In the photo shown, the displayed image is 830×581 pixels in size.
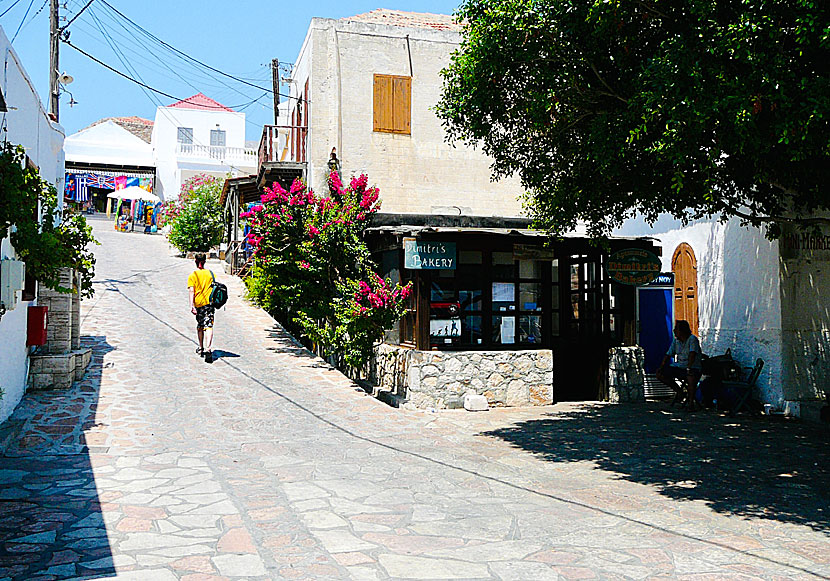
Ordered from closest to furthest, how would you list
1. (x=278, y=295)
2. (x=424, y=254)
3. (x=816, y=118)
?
(x=816, y=118), (x=424, y=254), (x=278, y=295)

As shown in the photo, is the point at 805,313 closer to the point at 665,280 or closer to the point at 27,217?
the point at 665,280

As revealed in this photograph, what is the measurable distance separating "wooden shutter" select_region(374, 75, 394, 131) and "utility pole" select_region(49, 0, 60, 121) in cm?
824

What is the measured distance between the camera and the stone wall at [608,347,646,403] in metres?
13.1

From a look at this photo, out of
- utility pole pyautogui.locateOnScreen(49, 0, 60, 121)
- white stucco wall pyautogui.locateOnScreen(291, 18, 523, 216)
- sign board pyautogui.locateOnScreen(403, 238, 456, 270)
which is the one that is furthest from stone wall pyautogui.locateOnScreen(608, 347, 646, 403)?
utility pole pyautogui.locateOnScreen(49, 0, 60, 121)

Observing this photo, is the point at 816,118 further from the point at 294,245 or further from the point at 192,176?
the point at 192,176

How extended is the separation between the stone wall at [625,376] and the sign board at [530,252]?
7.37 feet

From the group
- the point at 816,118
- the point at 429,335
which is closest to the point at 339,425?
the point at 429,335

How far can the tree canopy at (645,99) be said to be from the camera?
5.96 metres

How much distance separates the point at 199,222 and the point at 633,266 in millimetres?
21105

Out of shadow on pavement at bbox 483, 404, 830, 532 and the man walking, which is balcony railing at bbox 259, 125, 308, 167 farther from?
shadow on pavement at bbox 483, 404, 830, 532

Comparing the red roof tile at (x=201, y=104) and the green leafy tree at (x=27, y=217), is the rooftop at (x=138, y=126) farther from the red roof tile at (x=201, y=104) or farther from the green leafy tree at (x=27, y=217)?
the green leafy tree at (x=27, y=217)

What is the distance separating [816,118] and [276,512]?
5.40m

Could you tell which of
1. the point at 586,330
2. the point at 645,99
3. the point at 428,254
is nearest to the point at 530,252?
the point at 428,254

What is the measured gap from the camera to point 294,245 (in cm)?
1369
